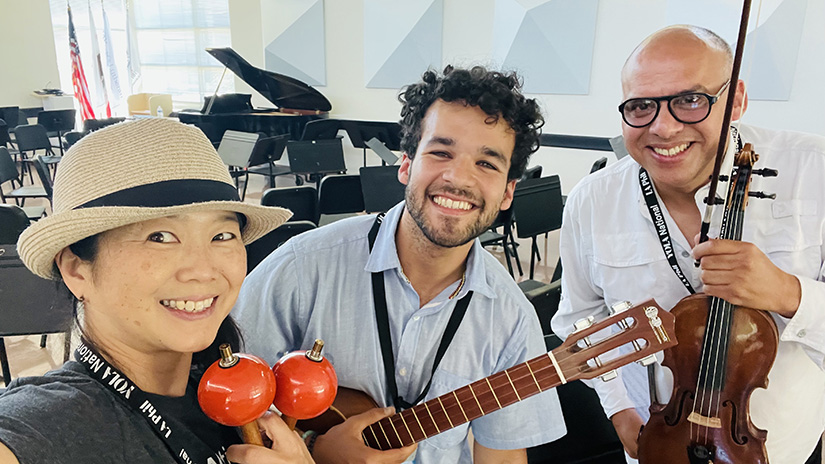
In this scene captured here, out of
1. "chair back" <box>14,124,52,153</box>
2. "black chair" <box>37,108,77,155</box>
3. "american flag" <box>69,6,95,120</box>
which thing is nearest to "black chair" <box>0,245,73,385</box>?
"chair back" <box>14,124,52,153</box>

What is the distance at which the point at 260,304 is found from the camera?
5.18ft

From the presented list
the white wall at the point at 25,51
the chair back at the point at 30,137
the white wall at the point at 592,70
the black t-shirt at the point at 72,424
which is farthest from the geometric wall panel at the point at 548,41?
the white wall at the point at 25,51

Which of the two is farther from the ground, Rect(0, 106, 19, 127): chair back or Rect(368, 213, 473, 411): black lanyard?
Rect(0, 106, 19, 127): chair back

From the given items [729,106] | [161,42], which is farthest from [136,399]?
[161,42]

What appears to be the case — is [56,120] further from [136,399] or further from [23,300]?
[136,399]

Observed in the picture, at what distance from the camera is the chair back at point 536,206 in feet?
13.7

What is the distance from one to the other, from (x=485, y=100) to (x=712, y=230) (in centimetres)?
85

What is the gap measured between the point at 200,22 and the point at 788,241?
14.9 m

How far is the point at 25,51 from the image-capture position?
39.4ft

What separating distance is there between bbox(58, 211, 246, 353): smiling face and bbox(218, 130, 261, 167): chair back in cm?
580

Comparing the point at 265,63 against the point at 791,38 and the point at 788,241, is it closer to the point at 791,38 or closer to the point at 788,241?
the point at 791,38

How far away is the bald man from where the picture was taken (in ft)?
4.59

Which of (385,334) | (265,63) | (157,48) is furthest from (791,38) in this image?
(157,48)

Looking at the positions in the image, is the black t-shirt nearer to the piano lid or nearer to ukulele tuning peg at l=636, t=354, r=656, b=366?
ukulele tuning peg at l=636, t=354, r=656, b=366
